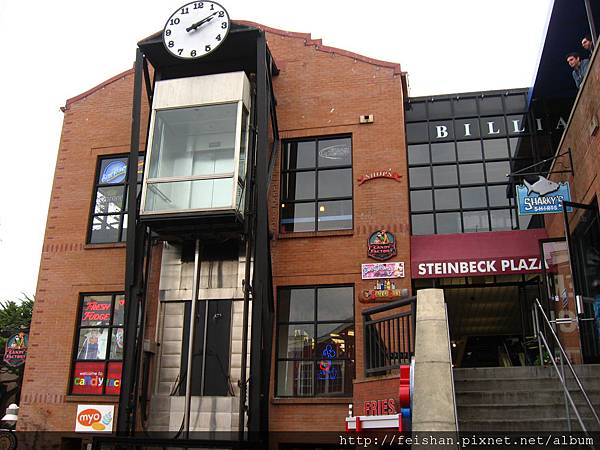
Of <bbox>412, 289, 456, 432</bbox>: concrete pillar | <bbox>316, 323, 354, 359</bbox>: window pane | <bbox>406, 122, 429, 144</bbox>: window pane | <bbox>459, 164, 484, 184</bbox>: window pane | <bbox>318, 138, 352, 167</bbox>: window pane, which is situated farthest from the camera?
<bbox>406, 122, 429, 144</bbox>: window pane

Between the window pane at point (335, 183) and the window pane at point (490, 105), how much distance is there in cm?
400

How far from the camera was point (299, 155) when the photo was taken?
52.1ft

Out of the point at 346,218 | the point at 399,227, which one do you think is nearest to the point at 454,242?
the point at 399,227

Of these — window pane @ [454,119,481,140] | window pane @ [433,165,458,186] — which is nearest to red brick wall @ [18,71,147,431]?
window pane @ [433,165,458,186]

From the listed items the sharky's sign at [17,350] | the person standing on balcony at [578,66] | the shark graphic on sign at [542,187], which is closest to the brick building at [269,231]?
the shark graphic on sign at [542,187]

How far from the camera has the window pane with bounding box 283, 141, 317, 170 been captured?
51.8 feet

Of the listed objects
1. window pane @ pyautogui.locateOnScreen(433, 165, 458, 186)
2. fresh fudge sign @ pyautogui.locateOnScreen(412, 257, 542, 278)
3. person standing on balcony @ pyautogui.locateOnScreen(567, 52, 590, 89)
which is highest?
person standing on balcony @ pyautogui.locateOnScreen(567, 52, 590, 89)

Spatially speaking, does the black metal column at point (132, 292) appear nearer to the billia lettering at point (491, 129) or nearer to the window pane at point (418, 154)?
the window pane at point (418, 154)

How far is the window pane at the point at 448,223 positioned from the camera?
1541cm

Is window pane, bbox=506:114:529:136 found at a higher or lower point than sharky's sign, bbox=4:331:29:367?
higher

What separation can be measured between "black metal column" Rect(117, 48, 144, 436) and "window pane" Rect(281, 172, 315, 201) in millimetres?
3605

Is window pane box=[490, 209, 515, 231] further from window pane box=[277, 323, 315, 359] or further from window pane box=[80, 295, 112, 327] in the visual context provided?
window pane box=[80, 295, 112, 327]

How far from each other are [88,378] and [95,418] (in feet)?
3.23

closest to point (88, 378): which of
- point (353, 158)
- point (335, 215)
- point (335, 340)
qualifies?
point (335, 340)
